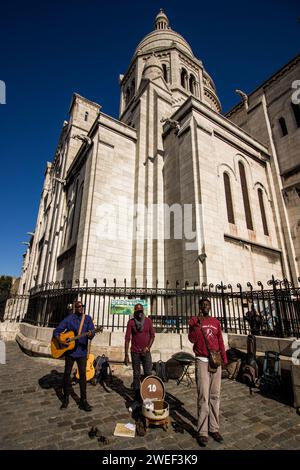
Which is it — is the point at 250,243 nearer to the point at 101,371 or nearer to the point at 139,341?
the point at 139,341

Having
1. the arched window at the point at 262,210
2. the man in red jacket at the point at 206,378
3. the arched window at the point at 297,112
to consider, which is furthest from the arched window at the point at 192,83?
the man in red jacket at the point at 206,378

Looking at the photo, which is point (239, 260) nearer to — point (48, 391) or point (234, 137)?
point (234, 137)

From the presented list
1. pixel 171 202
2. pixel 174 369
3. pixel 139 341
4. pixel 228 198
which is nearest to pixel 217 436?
pixel 139 341

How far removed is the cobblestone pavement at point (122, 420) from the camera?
309cm

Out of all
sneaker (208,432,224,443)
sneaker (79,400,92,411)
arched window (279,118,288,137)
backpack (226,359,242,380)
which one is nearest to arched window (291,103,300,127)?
arched window (279,118,288,137)

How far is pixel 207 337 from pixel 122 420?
2.00 metres

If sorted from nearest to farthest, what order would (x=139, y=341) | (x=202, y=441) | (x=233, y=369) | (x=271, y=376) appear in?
(x=202, y=441) → (x=139, y=341) → (x=271, y=376) → (x=233, y=369)

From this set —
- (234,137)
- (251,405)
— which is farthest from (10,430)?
(234,137)

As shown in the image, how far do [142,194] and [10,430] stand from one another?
12.6 m

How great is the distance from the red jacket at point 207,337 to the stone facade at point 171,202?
6.22 meters

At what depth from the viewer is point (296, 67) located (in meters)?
18.1

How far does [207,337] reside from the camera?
3.59 meters
